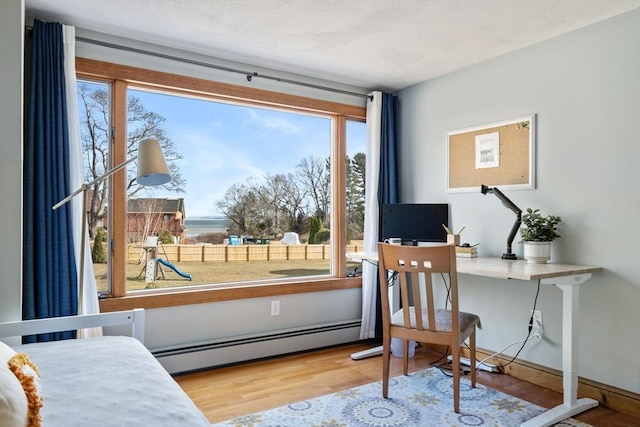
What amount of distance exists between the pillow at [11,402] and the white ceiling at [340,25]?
1988mm

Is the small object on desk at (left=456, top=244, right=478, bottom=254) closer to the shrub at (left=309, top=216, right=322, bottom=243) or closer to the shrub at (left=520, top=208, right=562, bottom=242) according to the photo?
the shrub at (left=520, top=208, right=562, bottom=242)

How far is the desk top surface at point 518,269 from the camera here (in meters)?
2.19

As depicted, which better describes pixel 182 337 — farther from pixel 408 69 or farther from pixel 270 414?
pixel 408 69

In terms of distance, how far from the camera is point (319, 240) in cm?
371

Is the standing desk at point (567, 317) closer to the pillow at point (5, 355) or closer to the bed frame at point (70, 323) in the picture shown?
the bed frame at point (70, 323)

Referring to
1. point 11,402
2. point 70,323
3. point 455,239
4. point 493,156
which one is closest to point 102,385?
point 11,402

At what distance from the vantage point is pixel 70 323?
1835mm

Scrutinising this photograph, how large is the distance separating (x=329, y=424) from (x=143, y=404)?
1.35m

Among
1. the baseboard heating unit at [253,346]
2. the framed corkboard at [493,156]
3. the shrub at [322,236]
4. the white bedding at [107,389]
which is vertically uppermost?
the framed corkboard at [493,156]

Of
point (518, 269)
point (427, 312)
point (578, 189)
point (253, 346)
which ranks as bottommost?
point (253, 346)

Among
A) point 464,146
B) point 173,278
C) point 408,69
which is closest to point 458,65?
Result: point 408,69

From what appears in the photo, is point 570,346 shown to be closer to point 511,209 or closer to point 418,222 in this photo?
point 511,209

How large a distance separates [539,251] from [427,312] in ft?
2.64

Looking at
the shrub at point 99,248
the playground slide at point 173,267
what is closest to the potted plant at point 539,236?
the playground slide at point 173,267
